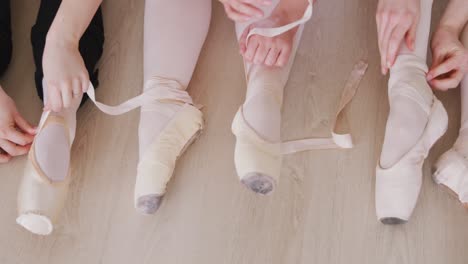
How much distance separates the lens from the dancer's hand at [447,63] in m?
0.90

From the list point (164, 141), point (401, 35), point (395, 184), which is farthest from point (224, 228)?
point (401, 35)

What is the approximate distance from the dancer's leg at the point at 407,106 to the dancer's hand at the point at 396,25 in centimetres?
2

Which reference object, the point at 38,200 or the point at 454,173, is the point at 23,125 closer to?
the point at 38,200

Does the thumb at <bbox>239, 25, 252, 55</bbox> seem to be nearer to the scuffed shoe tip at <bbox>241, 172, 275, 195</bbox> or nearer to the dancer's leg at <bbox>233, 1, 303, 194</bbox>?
the dancer's leg at <bbox>233, 1, 303, 194</bbox>

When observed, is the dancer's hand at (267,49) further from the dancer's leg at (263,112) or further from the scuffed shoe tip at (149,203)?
the scuffed shoe tip at (149,203)

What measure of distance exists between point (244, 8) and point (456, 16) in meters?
0.38

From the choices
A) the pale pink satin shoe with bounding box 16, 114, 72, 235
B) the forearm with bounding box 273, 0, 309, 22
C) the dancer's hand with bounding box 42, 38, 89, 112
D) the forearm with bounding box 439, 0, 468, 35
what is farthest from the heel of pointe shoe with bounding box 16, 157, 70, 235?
the forearm with bounding box 439, 0, 468, 35

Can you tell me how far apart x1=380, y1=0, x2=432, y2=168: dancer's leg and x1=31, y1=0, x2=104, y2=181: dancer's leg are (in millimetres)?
508

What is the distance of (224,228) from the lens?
87 centimetres

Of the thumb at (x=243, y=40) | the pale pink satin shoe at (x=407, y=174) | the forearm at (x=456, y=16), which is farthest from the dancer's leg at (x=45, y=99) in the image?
the forearm at (x=456, y=16)

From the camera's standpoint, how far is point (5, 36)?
1.00 meters

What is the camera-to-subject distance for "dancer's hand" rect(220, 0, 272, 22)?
2.84 feet

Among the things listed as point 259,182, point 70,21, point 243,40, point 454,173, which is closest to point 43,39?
point 70,21

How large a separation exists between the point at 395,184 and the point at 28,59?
0.71m
